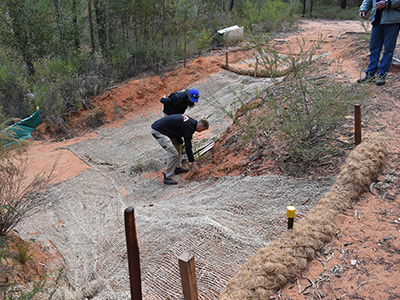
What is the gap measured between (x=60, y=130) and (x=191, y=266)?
7605 millimetres

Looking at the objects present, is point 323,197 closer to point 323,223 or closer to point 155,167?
point 323,223

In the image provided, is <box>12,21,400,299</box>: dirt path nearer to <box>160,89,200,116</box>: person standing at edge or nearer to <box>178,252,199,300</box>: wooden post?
<box>178,252,199,300</box>: wooden post

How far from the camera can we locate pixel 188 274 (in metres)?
1.58

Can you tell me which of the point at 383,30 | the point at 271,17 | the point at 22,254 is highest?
the point at 383,30

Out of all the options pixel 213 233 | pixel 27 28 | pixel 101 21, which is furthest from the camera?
pixel 101 21

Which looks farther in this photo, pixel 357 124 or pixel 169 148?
pixel 169 148

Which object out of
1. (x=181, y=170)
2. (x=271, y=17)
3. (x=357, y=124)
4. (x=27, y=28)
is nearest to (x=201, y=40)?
(x=271, y=17)

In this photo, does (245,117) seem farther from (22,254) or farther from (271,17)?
(271,17)

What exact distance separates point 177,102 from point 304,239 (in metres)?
3.69

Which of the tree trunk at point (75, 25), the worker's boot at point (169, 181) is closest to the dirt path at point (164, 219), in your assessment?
the worker's boot at point (169, 181)

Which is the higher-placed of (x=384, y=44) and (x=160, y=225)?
(x=384, y=44)

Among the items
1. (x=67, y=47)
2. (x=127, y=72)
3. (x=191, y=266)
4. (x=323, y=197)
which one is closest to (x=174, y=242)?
(x=191, y=266)

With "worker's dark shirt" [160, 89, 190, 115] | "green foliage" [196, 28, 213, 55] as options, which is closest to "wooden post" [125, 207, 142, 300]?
"worker's dark shirt" [160, 89, 190, 115]

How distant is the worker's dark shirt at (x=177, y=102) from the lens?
543cm
